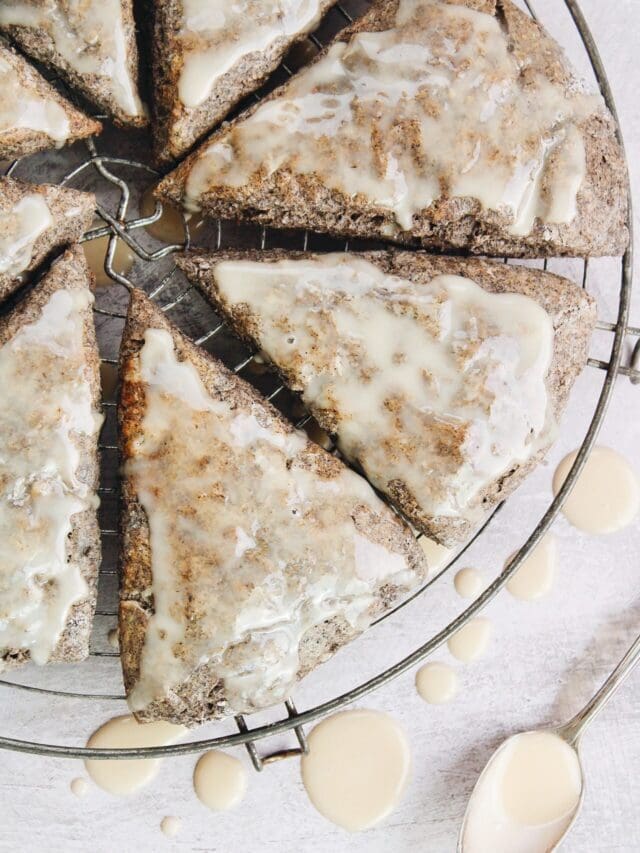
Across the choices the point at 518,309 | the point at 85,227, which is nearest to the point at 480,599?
the point at 518,309

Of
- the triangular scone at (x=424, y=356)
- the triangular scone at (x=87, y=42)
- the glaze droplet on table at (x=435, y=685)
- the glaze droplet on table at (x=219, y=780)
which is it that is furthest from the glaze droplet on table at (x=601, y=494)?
the triangular scone at (x=87, y=42)

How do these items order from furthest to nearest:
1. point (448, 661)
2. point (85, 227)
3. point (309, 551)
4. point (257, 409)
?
1. point (448, 661)
2. point (85, 227)
3. point (257, 409)
4. point (309, 551)

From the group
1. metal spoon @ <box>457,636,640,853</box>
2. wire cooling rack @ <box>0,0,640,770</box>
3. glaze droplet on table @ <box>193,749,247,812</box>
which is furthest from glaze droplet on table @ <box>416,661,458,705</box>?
glaze droplet on table @ <box>193,749,247,812</box>

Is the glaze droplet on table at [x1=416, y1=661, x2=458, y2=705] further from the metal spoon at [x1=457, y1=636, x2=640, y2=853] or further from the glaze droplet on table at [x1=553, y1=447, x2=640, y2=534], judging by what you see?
the glaze droplet on table at [x1=553, y1=447, x2=640, y2=534]

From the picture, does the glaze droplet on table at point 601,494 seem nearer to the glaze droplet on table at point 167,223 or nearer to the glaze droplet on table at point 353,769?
the glaze droplet on table at point 353,769

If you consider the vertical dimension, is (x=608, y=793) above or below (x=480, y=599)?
below

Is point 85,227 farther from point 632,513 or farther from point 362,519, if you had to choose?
point 632,513
